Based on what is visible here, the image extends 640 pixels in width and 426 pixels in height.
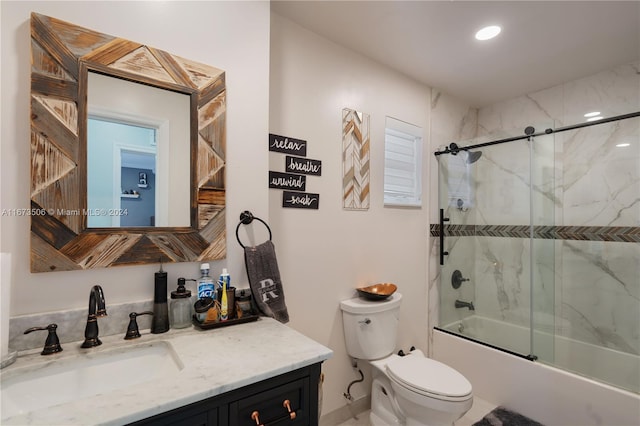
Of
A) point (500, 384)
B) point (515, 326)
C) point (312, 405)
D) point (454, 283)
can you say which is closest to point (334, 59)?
point (312, 405)

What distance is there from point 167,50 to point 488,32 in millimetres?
1804

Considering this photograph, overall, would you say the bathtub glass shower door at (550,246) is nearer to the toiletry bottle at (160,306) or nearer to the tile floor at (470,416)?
the tile floor at (470,416)

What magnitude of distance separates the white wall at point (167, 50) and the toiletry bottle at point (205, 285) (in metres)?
0.06

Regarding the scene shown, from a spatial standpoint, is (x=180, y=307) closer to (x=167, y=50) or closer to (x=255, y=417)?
(x=255, y=417)

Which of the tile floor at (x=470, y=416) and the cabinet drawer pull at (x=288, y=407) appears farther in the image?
the tile floor at (x=470, y=416)

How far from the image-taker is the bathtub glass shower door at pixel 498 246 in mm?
2334

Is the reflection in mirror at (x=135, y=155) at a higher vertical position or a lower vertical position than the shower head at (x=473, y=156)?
lower

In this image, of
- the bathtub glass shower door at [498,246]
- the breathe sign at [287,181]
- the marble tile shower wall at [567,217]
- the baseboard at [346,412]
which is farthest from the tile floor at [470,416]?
the breathe sign at [287,181]

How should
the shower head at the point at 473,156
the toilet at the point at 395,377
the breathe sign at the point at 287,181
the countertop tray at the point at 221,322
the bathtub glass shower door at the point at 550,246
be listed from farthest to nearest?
1. the shower head at the point at 473,156
2. the bathtub glass shower door at the point at 550,246
3. the breathe sign at the point at 287,181
4. the toilet at the point at 395,377
5. the countertop tray at the point at 221,322

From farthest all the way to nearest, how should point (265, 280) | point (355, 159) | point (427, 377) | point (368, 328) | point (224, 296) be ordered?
point (355, 159), point (368, 328), point (427, 377), point (265, 280), point (224, 296)

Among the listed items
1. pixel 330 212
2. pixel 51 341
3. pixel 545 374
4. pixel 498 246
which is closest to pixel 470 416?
pixel 545 374

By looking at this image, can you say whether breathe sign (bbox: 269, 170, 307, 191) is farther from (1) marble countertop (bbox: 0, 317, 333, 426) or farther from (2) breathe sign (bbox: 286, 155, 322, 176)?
(1) marble countertop (bbox: 0, 317, 333, 426)

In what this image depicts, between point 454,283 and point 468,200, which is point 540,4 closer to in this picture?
point 468,200

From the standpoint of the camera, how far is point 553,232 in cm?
249
